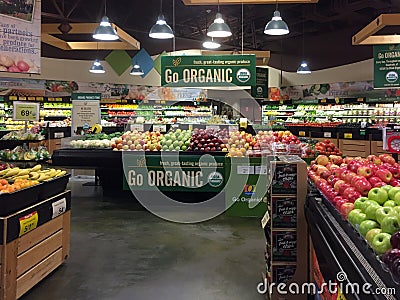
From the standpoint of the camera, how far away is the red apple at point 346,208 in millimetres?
2310

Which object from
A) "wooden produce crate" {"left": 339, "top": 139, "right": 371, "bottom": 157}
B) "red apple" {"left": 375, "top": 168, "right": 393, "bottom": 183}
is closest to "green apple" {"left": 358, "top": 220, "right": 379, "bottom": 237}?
"red apple" {"left": 375, "top": 168, "right": 393, "bottom": 183}

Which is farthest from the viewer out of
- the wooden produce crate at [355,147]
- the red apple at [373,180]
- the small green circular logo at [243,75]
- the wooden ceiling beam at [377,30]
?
the wooden produce crate at [355,147]

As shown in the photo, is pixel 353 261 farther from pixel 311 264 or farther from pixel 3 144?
pixel 3 144

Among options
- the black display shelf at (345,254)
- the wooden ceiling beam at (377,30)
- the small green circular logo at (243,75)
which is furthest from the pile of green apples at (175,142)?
the wooden ceiling beam at (377,30)

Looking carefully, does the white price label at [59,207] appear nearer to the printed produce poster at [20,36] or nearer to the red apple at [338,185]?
the printed produce poster at [20,36]

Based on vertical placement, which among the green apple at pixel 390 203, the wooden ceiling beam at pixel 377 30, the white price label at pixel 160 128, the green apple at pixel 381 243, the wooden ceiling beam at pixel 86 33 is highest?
the wooden ceiling beam at pixel 86 33

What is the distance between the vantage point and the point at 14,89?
16.8m

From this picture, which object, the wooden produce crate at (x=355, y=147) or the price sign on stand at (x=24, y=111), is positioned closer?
the price sign on stand at (x=24, y=111)

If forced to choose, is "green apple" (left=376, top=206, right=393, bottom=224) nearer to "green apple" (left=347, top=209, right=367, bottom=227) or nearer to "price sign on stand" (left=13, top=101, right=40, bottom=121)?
"green apple" (left=347, top=209, right=367, bottom=227)

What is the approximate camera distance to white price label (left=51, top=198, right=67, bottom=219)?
155 inches

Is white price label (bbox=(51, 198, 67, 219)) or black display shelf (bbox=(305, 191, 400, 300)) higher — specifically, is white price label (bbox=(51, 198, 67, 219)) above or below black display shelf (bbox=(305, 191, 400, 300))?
below

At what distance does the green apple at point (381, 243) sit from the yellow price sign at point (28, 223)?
269 centimetres

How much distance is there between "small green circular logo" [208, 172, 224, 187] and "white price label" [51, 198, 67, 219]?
2.59 meters

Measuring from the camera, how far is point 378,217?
1926 millimetres
